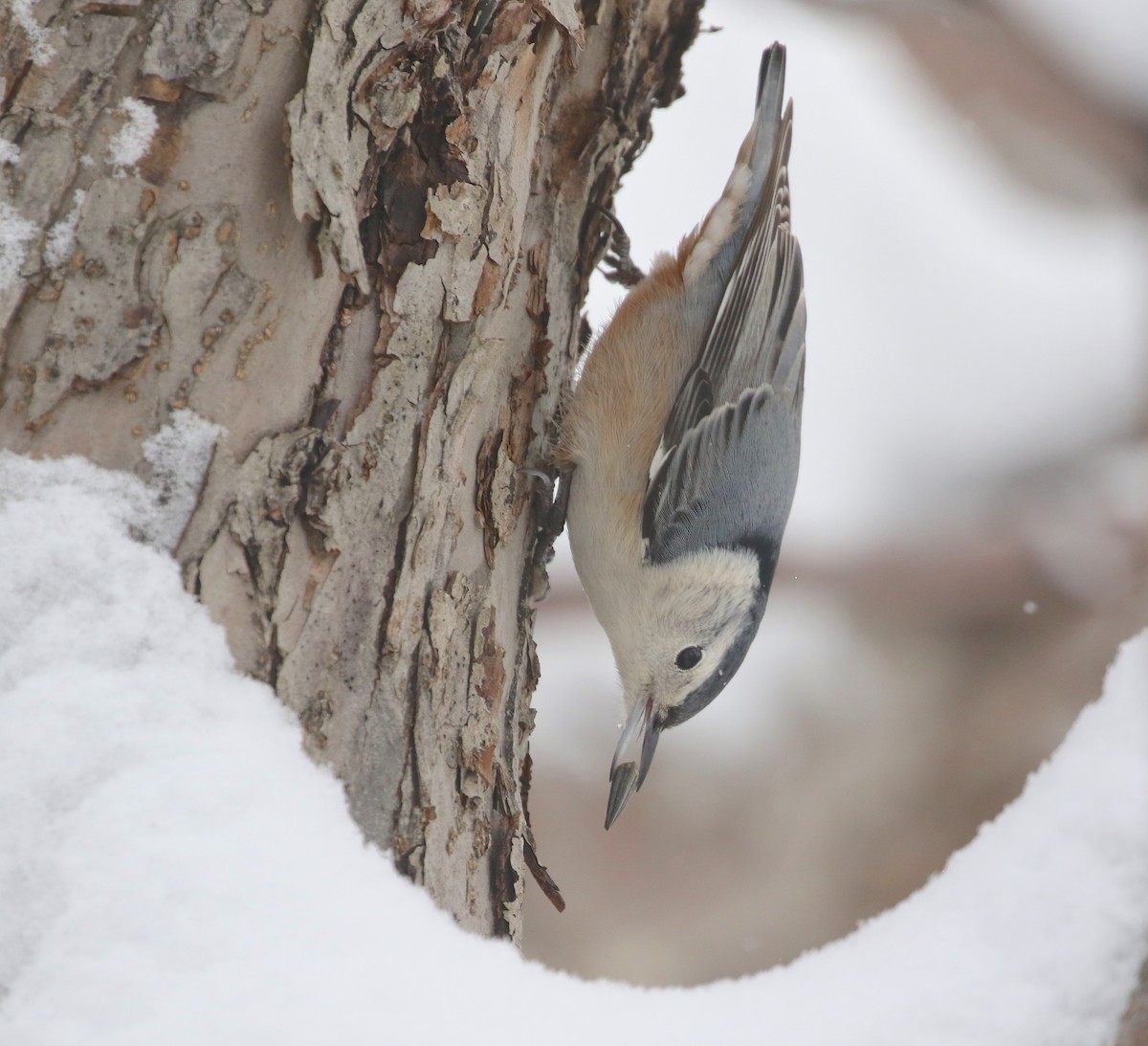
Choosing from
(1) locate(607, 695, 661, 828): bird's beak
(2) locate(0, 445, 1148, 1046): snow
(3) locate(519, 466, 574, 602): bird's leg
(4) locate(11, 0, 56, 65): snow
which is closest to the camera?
(2) locate(0, 445, 1148, 1046): snow

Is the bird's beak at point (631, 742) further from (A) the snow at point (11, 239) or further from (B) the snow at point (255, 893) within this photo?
(A) the snow at point (11, 239)

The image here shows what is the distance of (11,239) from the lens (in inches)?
39.4

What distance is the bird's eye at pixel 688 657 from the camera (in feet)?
6.61

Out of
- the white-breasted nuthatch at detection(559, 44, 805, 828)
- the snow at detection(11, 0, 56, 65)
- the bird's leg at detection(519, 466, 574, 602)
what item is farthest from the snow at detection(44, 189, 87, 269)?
the white-breasted nuthatch at detection(559, 44, 805, 828)

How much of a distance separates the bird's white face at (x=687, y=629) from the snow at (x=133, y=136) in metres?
1.20

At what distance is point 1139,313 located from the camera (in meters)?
2.48

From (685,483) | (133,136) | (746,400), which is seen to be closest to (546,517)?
(685,483)

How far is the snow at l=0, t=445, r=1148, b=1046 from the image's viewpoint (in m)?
0.87

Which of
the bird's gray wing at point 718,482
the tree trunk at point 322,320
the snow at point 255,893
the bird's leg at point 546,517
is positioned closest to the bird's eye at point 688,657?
the bird's gray wing at point 718,482

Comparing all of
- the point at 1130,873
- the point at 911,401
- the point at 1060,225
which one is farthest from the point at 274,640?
the point at 911,401

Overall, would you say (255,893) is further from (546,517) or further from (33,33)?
(546,517)

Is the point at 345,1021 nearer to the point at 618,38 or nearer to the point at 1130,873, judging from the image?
the point at 1130,873

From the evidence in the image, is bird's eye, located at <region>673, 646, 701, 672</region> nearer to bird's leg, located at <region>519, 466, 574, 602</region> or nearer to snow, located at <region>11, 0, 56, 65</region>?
bird's leg, located at <region>519, 466, 574, 602</region>

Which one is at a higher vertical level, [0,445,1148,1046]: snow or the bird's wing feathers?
the bird's wing feathers
